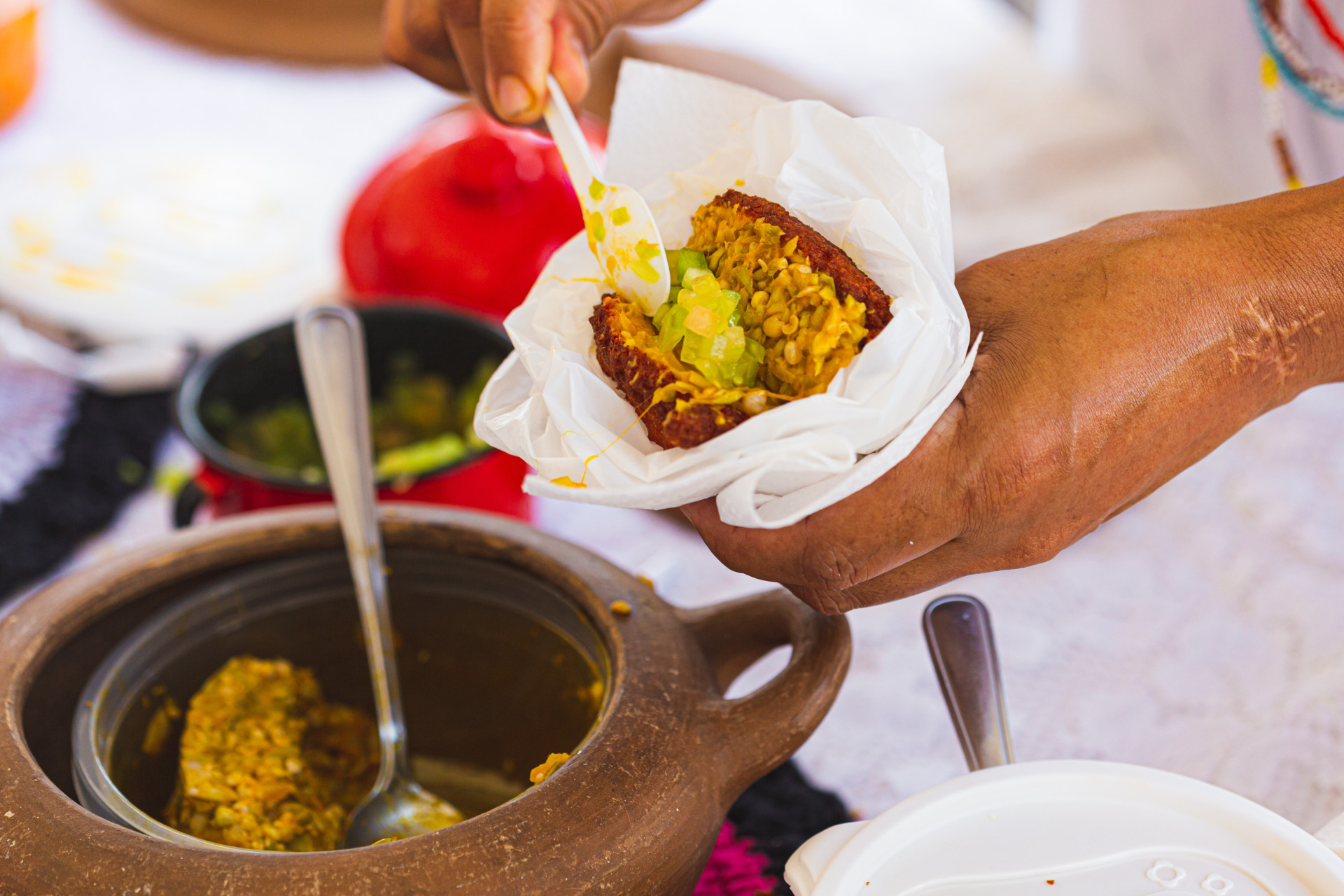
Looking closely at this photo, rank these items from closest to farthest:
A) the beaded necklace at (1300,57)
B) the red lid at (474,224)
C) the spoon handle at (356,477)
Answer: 1. the spoon handle at (356,477)
2. the beaded necklace at (1300,57)
3. the red lid at (474,224)

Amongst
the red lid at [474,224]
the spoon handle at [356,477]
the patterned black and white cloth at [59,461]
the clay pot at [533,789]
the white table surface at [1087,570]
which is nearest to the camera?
the clay pot at [533,789]

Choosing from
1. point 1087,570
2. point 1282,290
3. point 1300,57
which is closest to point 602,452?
point 1282,290

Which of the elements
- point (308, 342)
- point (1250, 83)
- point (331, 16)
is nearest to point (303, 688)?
point (308, 342)

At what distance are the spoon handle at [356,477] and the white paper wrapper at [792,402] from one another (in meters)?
0.15

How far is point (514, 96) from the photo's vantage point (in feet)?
2.68

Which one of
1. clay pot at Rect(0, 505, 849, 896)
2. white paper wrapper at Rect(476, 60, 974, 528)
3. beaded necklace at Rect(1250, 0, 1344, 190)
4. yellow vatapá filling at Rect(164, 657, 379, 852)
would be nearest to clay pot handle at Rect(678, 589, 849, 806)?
clay pot at Rect(0, 505, 849, 896)

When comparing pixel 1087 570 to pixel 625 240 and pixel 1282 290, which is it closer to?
pixel 1282 290

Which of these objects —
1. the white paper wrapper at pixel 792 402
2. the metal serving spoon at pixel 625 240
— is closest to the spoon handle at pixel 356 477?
the white paper wrapper at pixel 792 402

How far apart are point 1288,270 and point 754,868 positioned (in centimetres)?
54

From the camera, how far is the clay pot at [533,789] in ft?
1.69

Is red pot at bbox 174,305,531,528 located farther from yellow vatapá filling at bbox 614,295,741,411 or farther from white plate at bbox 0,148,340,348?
yellow vatapá filling at bbox 614,295,741,411

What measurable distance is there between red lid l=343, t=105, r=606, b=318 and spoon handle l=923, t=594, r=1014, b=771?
2.89 ft

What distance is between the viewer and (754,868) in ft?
2.51

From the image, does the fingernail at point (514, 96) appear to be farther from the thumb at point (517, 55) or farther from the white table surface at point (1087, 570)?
the white table surface at point (1087, 570)
